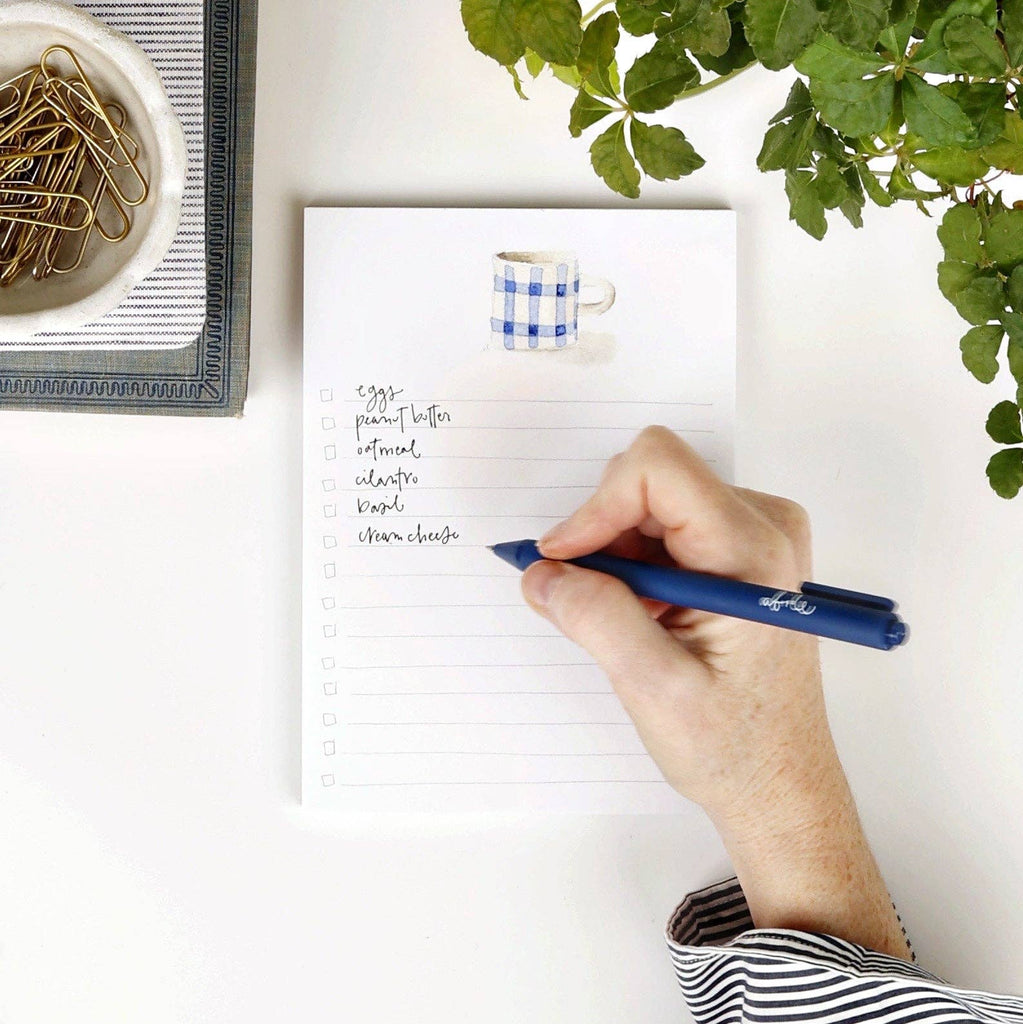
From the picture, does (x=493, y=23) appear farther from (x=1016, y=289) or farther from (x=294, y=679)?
(x=294, y=679)

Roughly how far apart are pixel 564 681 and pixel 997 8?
45cm

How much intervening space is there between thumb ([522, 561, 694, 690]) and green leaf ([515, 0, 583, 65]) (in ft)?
0.93

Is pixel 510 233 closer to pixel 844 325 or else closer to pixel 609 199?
pixel 609 199

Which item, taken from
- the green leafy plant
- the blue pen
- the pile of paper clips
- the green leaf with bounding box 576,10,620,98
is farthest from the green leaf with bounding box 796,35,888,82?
the pile of paper clips

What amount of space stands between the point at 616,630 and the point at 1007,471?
0.68 feet

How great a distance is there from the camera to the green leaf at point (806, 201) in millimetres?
416

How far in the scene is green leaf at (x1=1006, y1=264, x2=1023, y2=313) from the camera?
15.8 inches

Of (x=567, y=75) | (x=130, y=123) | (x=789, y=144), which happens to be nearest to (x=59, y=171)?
(x=130, y=123)

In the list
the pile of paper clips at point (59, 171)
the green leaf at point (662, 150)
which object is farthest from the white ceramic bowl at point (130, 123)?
the green leaf at point (662, 150)

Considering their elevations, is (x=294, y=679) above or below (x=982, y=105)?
below

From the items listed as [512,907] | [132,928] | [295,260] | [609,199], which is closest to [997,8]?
[609,199]

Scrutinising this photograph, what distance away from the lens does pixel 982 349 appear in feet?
1.37

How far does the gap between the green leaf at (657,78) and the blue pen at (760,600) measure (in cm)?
24

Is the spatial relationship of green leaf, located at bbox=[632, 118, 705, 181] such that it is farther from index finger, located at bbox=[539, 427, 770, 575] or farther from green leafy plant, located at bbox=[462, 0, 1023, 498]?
index finger, located at bbox=[539, 427, 770, 575]
